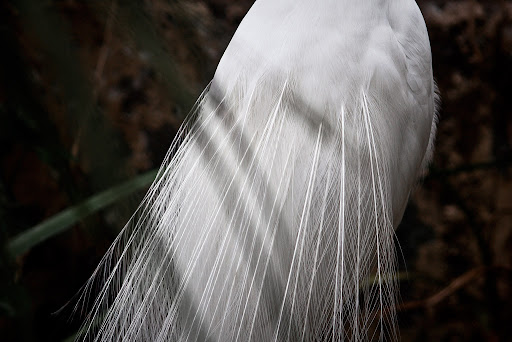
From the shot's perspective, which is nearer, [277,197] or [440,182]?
[277,197]

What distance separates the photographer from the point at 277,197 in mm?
571

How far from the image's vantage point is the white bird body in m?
0.55

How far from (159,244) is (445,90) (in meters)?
1.26

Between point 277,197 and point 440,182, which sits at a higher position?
point 277,197

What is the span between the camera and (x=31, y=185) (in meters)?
1.31

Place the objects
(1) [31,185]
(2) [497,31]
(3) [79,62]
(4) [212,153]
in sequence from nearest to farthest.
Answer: (3) [79,62] → (4) [212,153] → (1) [31,185] → (2) [497,31]

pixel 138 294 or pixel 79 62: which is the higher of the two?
pixel 79 62

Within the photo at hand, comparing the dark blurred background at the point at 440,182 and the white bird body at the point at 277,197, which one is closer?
the white bird body at the point at 277,197

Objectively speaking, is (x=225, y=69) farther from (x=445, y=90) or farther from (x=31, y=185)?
(x=445, y=90)

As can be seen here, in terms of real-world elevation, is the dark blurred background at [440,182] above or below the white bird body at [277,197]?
below

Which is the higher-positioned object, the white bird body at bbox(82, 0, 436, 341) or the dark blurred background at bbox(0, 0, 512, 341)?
the white bird body at bbox(82, 0, 436, 341)

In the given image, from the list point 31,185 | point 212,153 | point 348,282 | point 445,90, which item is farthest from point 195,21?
point 445,90

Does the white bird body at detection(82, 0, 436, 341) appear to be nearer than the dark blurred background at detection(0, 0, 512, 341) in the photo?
Yes

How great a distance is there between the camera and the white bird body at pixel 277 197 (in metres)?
0.55
